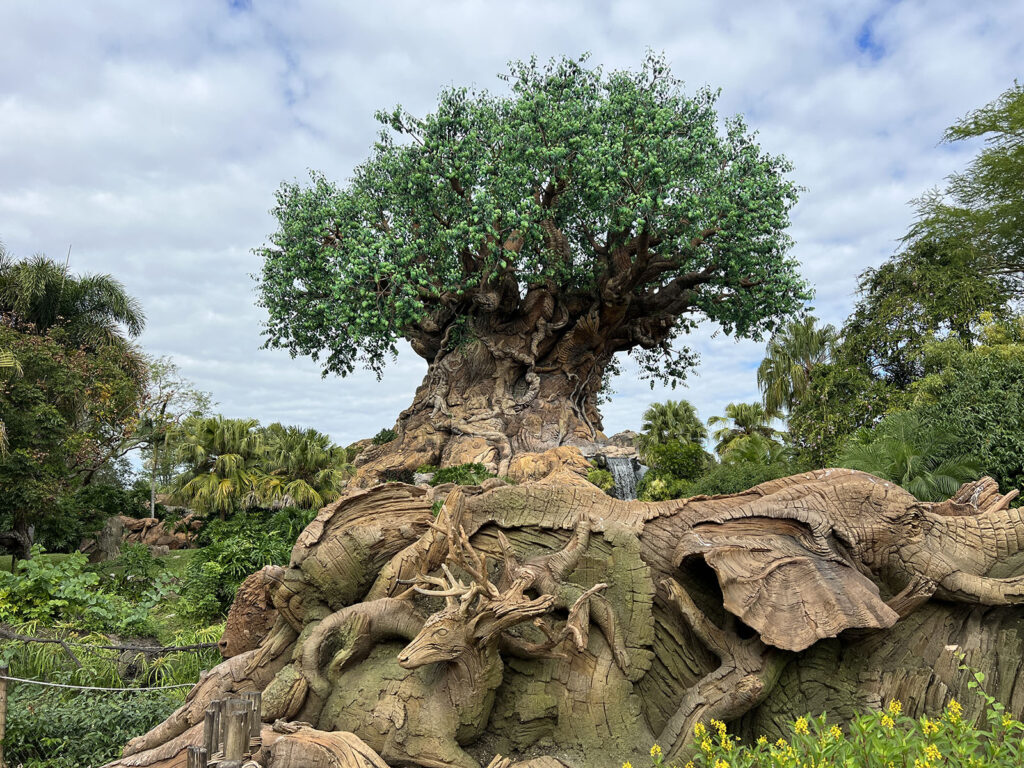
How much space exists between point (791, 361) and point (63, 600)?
79.9 feet

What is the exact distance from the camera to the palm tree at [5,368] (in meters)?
13.2

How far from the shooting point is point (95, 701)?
6461 mm

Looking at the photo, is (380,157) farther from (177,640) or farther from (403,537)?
(403,537)

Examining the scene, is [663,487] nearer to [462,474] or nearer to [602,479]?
[602,479]

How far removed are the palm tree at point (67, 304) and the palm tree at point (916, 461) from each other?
20565mm

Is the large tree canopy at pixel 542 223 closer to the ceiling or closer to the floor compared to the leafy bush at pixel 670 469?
closer to the ceiling

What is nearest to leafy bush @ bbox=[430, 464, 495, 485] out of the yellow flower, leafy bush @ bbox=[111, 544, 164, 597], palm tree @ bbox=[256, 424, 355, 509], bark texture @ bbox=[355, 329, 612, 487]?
bark texture @ bbox=[355, 329, 612, 487]

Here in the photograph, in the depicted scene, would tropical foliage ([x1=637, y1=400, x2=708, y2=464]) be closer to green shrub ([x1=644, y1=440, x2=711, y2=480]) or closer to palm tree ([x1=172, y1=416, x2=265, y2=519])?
green shrub ([x1=644, y1=440, x2=711, y2=480])

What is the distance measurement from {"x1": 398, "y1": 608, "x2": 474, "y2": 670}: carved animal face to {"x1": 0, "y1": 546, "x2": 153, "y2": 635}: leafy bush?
5351 millimetres

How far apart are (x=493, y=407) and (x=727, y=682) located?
48.4ft

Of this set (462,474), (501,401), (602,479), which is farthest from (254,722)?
(501,401)

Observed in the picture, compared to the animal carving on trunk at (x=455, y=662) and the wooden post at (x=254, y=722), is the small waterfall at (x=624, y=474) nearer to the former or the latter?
the animal carving on trunk at (x=455, y=662)

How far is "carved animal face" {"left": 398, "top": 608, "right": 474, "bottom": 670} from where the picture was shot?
3.74 metres

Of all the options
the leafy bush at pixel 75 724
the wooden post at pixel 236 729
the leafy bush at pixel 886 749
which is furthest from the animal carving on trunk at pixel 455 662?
the leafy bush at pixel 75 724
